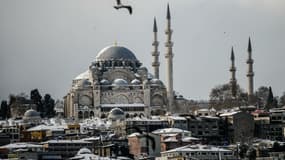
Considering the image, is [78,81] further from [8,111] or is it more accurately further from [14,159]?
[14,159]

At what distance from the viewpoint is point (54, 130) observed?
85250 mm

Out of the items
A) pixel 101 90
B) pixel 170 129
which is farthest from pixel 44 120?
pixel 170 129

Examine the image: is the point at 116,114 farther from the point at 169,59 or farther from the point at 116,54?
the point at 116,54

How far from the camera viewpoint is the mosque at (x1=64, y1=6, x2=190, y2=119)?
102 m

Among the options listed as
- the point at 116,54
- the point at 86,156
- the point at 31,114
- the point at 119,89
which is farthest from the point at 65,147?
the point at 116,54

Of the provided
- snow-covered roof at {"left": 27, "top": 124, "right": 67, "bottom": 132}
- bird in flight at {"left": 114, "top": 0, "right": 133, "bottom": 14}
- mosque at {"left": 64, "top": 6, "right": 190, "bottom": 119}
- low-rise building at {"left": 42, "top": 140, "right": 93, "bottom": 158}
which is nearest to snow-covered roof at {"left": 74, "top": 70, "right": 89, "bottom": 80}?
mosque at {"left": 64, "top": 6, "right": 190, "bottom": 119}

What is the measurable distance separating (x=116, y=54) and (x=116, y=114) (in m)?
14.1

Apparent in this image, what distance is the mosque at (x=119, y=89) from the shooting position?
101875mm

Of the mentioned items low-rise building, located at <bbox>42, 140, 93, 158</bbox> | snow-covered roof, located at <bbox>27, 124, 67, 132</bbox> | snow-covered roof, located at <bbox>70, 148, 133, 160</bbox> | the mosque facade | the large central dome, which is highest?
the large central dome

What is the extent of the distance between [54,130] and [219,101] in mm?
25404

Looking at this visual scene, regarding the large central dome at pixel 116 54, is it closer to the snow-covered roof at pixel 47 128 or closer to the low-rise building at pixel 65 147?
the snow-covered roof at pixel 47 128

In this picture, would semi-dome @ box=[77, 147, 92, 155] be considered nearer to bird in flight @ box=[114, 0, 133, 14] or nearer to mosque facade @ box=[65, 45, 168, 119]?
mosque facade @ box=[65, 45, 168, 119]

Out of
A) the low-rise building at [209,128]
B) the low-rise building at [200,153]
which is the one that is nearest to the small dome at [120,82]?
the low-rise building at [209,128]

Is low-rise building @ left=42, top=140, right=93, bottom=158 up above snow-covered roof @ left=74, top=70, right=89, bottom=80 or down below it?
below
